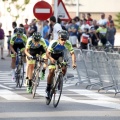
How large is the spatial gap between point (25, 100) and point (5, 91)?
2.89 m

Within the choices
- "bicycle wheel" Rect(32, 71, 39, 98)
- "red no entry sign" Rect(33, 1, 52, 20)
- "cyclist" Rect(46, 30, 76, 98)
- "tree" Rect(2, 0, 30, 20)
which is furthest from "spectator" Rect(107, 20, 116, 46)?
"cyclist" Rect(46, 30, 76, 98)

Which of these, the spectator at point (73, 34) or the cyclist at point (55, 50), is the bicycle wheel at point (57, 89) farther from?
the spectator at point (73, 34)

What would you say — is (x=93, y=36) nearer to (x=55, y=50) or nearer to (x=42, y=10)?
(x=42, y=10)

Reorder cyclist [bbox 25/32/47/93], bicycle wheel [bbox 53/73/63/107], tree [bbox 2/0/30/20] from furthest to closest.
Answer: tree [bbox 2/0/30/20] → cyclist [bbox 25/32/47/93] → bicycle wheel [bbox 53/73/63/107]

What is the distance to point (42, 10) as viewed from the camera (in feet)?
97.0

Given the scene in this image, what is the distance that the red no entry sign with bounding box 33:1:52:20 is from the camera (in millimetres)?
29406

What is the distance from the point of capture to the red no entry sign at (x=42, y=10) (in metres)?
29.4

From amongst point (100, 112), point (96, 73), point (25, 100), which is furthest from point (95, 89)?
point (100, 112)

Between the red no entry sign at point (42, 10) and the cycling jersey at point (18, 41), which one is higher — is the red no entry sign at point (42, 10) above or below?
above

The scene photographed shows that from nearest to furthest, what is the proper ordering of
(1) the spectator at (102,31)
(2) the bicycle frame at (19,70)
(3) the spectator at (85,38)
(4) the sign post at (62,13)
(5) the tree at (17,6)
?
(2) the bicycle frame at (19,70) < (4) the sign post at (62,13) < (3) the spectator at (85,38) < (1) the spectator at (102,31) < (5) the tree at (17,6)

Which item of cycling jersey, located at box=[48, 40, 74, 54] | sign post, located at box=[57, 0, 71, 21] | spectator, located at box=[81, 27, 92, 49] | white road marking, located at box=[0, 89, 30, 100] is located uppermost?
sign post, located at box=[57, 0, 71, 21]

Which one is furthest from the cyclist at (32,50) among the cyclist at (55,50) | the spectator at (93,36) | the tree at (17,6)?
the tree at (17,6)

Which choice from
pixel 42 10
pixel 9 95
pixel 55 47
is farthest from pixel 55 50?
pixel 42 10

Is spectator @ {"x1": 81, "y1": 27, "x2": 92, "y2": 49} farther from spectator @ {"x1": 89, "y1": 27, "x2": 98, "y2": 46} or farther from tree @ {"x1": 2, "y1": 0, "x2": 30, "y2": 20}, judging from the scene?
tree @ {"x1": 2, "y1": 0, "x2": 30, "y2": 20}
